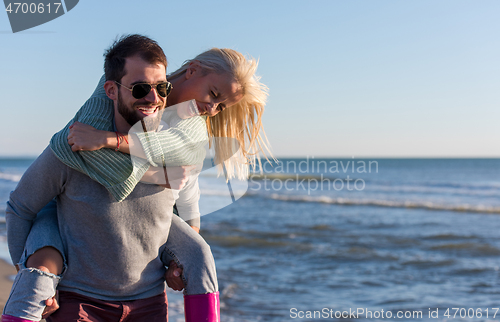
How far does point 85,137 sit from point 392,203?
1712cm

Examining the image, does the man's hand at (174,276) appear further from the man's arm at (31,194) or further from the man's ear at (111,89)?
the man's ear at (111,89)

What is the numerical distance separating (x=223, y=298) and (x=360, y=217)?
28.6 feet

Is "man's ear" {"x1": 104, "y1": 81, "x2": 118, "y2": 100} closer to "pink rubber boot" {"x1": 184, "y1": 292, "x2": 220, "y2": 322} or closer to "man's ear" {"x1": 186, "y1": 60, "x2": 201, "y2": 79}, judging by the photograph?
"man's ear" {"x1": 186, "y1": 60, "x2": 201, "y2": 79}

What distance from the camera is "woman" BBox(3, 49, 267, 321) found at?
1683 mm

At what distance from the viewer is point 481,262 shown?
770 centimetres

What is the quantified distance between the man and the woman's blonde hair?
2.40 ft

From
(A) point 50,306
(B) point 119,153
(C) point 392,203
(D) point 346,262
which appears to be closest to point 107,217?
(B) point 119,153

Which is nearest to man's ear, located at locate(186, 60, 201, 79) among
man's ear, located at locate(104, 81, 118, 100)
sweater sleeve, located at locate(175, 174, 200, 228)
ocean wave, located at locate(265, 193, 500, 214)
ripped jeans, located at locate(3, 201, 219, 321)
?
sweater sleeve, located at locate(175, 174, 200, 228)

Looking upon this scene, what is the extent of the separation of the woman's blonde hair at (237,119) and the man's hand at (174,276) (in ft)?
2.85

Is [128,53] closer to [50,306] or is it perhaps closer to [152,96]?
[152,96]

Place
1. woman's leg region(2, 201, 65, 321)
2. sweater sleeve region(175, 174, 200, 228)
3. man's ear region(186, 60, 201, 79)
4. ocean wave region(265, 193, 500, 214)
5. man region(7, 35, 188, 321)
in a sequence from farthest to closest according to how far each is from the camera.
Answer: ocean wave region(265, 193, 500, 214) < man's ear region(186, 60, 201, 79) < sweater sleeve region(175, 174, 200, 228) < man region(7, 35, 188, 321) < woman's leg region(2, 201, 65, 321)

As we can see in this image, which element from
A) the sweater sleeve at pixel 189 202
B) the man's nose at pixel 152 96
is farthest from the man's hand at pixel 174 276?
the man's nose at pixel 152 96

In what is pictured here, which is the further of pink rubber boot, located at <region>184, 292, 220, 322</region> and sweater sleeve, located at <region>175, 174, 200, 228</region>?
sweater sleeve, located at <region>175, 174, 200, 228</region>

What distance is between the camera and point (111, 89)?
1850mm
